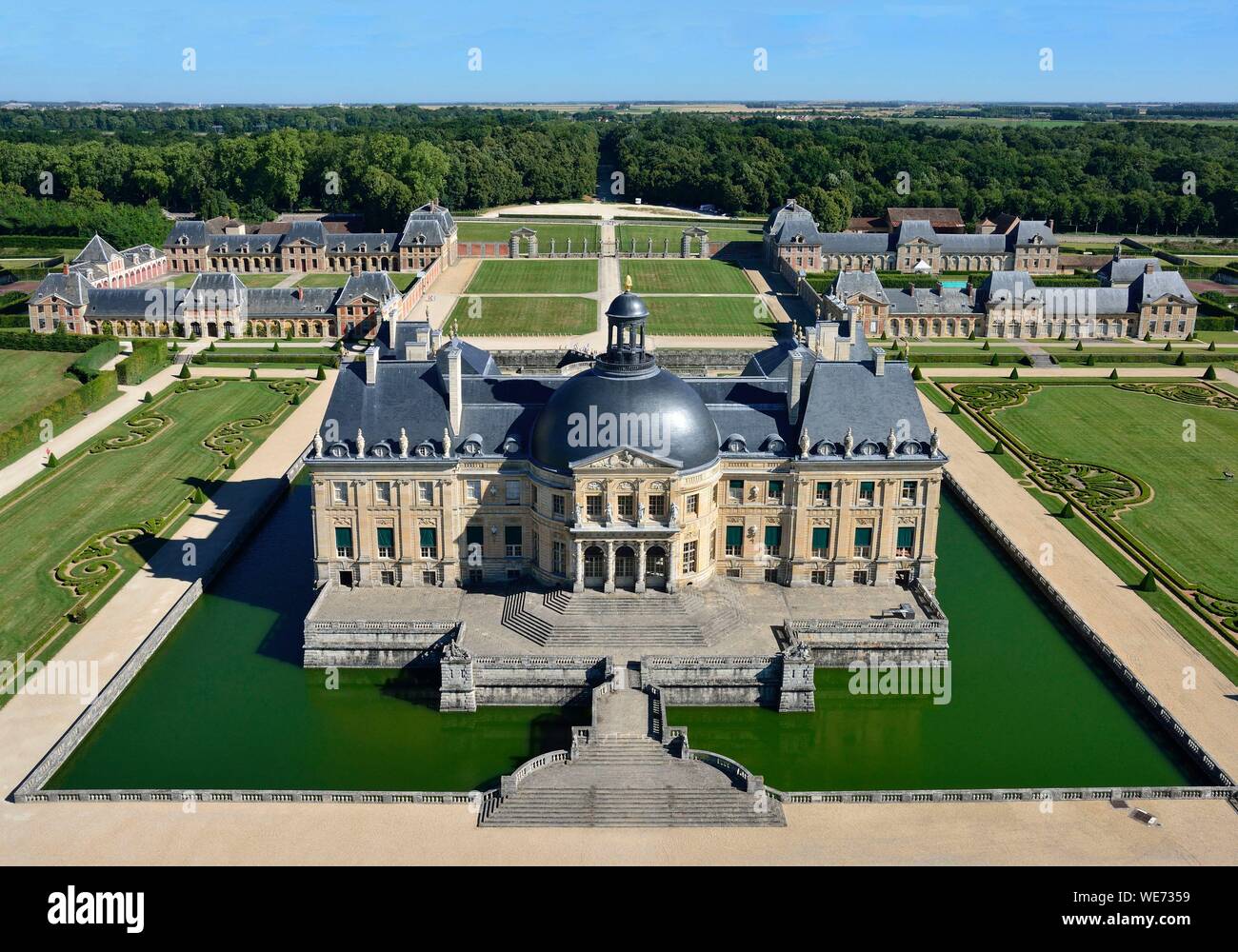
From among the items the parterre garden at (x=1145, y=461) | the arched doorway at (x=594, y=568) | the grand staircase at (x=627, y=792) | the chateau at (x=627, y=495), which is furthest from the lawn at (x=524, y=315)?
the grand staircase at (x=627, y=792)

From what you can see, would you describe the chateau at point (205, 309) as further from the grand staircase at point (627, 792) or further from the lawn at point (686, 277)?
the grand staircase at point (627, 792)

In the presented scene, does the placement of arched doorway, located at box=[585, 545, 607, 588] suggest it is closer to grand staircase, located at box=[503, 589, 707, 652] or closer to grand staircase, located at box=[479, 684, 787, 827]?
grand staircase, located at box=[503, 589, 707, 652]

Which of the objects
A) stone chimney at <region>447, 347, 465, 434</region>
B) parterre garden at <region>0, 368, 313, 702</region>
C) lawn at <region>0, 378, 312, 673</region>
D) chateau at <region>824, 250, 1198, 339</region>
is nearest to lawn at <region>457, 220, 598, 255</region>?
chateau at <region>824, 250, 1198, 339</region>

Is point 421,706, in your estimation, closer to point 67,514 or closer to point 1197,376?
point 67,514

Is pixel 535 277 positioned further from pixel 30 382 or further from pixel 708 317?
pixel 30 382

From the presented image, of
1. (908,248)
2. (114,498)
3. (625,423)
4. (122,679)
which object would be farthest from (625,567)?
(908,248)
